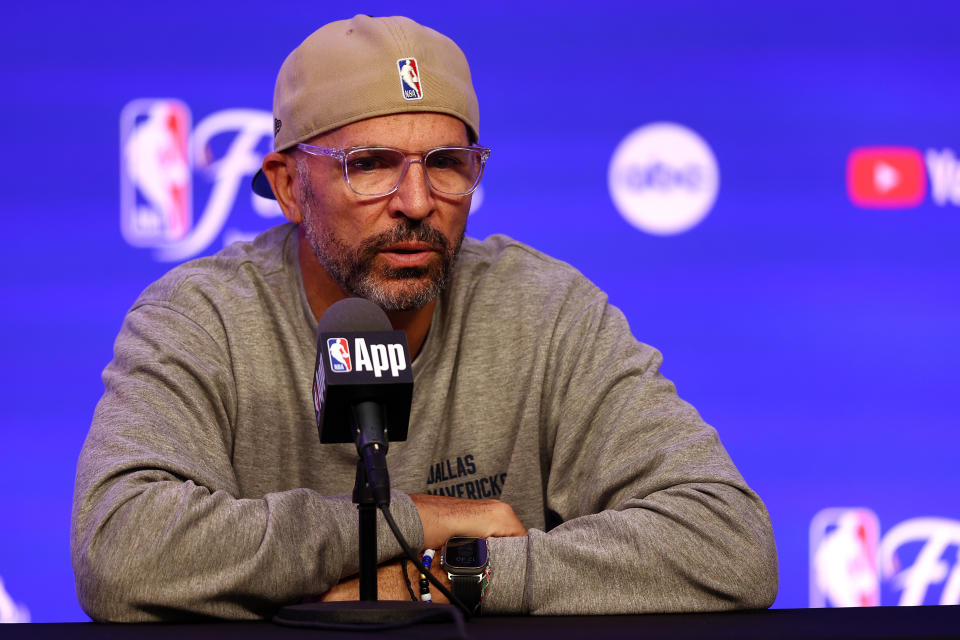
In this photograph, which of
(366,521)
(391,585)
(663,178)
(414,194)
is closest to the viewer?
(366,521)

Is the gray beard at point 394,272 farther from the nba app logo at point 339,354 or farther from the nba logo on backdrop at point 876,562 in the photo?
the nba logo on backdrop at point 876,562

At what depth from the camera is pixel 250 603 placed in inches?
51.3

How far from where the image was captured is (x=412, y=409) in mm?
1852

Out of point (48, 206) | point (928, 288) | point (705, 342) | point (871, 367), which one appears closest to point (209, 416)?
point (48, 206)

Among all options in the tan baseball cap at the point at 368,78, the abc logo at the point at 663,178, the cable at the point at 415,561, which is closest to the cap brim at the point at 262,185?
the tan baseball cap at the point at 368,78

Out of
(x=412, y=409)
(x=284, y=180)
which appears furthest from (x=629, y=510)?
(x=284, y=180)

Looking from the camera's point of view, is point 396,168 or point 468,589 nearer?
point 468,589

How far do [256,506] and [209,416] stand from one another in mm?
324

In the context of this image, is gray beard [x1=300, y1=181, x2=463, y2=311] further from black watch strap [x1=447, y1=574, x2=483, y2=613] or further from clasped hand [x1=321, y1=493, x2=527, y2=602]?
black watch strap [x1=447, y1=574, x2=483, y2=613]

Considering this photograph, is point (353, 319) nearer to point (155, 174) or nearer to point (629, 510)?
point (629, 510)

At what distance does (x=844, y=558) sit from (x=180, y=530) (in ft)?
6.86

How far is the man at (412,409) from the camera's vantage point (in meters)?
1.37

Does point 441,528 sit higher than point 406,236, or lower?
lower

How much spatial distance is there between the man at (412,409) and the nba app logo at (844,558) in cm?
125
